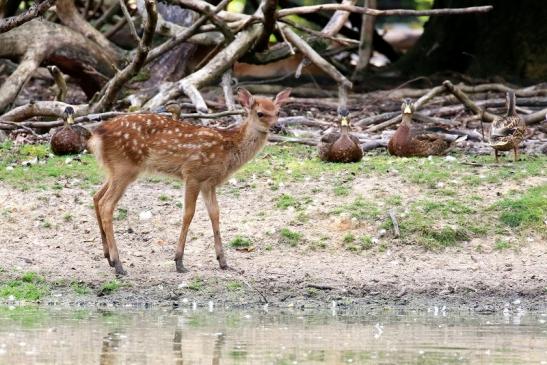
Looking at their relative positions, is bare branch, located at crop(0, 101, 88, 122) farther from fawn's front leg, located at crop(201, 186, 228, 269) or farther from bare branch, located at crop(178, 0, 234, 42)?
fawn's front leg, located at crop(201, 186, 228, 269)

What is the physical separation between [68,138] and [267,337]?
5.60 m

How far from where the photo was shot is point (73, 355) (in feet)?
25.2

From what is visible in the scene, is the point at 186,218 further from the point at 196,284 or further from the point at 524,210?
the point at 524,210

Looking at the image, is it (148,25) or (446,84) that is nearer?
(148,25)

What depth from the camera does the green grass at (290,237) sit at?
11031 mm

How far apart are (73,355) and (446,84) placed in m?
7.92

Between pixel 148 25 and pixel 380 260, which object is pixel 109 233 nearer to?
pixel 380 260

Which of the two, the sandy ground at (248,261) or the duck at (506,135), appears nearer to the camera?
the sandy ground at (248,261)

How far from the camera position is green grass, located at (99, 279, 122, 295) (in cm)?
991

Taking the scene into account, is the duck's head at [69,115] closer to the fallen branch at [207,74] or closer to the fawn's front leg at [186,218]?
the fallen branch at [207,74]

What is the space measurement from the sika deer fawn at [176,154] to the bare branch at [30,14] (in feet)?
6.01

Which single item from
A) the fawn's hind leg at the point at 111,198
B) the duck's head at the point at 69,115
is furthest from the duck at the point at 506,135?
the duck's head at the point at 69,115

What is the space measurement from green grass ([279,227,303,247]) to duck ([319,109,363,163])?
6.54 ft

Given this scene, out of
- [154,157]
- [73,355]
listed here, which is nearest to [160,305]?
[154,157]
